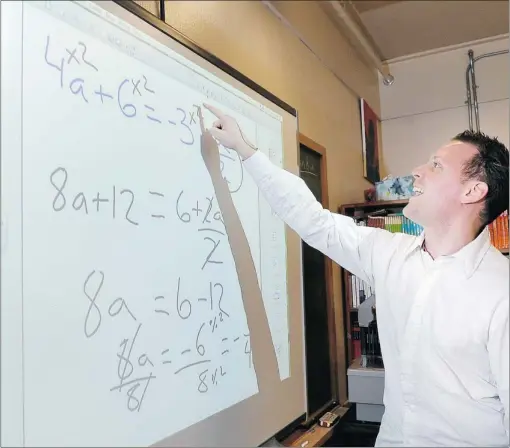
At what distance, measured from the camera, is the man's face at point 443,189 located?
105 centimetres

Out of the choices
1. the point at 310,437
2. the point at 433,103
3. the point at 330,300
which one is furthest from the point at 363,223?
the point at 310,437

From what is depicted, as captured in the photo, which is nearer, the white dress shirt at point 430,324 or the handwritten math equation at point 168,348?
the handwritten math equation at point 168,348

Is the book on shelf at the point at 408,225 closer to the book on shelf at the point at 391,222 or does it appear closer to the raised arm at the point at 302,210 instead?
the book on shelf at the point at 391,222

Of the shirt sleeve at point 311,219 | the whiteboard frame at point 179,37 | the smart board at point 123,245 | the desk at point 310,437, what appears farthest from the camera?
the desk at point 310,437

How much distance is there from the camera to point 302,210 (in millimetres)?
1106

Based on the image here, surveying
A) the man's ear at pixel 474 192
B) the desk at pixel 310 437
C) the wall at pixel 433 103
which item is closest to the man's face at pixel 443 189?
the man's ear at pixel 474 192

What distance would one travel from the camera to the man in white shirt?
0.92 metres

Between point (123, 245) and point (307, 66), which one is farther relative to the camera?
point (307, 66)

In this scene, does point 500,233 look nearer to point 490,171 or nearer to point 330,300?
point 330,300

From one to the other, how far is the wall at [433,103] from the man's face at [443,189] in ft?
6.34

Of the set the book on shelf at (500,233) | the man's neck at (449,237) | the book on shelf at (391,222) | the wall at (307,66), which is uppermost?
the wall at (307,66)

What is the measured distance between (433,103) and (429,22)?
0.49 meters

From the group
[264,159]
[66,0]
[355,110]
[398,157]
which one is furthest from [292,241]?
[398,157]

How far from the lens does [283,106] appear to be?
1437 millimetres
